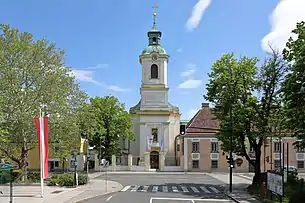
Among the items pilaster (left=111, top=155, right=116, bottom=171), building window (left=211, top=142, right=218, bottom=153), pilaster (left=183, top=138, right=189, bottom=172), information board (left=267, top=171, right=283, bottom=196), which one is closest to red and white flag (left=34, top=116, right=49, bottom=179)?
information board (left=267, top=171, right=283, bottom=196)

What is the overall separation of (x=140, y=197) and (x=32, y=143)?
46.6 feet

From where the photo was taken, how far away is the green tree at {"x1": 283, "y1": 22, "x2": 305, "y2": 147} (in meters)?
24.3

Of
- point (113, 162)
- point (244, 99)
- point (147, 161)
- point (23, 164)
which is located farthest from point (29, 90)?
point (147, 161)

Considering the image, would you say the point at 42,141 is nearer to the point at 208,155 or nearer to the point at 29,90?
the point at 29,90

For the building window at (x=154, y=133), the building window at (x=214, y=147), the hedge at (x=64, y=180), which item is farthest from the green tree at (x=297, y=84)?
the building window at (x=154, y=133)

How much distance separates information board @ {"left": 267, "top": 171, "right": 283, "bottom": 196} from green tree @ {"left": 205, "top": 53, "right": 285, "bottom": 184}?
897cm

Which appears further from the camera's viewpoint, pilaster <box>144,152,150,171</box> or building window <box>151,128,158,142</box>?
building window <box>151,128,158,142</box>

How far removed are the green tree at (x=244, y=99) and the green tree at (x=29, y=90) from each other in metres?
12.6

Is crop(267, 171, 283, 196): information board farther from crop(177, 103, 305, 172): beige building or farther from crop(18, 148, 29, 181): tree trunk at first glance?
crop(177, 103, 305, 172): beige building

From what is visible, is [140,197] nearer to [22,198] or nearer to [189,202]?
[189,202]

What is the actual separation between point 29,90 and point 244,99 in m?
17.9

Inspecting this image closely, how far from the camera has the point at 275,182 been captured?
81.7 feet

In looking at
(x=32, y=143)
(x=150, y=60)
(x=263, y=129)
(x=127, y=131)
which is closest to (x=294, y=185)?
(x=263, y=129)

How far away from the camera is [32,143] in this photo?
3928 cm
